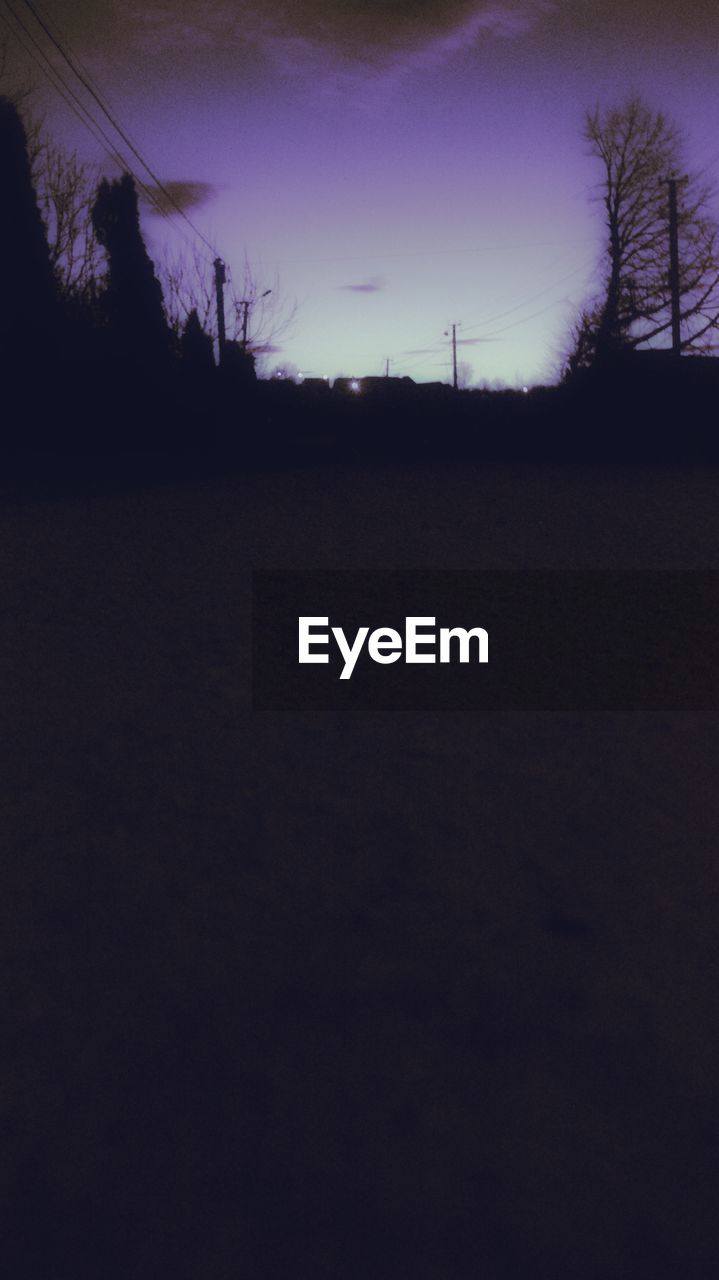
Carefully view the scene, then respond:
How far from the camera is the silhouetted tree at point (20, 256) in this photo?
25797 millimetres

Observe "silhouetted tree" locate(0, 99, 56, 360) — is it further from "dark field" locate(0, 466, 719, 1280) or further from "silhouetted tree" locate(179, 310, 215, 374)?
"dark field" locate(0, 466, 719, 1280)

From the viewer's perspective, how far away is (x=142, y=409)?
2992 centimetres

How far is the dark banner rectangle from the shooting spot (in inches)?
271

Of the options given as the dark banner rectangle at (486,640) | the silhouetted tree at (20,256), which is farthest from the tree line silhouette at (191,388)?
the dark banner rectangle at (486,640)

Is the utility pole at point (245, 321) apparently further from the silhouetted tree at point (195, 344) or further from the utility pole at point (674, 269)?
the utility pole at point (674, 269)

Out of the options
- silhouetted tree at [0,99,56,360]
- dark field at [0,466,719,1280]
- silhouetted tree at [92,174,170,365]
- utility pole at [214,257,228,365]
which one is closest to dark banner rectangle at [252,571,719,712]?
dark field at [0,466,719,1280]

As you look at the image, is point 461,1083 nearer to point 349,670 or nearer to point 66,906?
point 66,906

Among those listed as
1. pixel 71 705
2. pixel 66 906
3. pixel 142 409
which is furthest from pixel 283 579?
pixel 142 409

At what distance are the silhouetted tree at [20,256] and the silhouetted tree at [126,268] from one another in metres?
4.27

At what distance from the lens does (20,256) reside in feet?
86.8

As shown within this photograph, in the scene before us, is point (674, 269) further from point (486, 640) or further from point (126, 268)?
point (486, 640)

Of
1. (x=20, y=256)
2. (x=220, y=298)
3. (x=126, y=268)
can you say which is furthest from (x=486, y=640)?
(x=220, y=298)

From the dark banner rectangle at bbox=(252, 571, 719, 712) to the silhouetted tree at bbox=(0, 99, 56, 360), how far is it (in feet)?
61.7

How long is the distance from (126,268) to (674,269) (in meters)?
17.0
